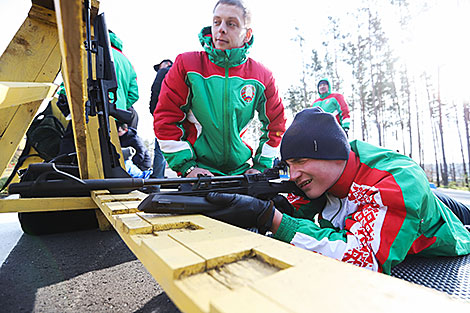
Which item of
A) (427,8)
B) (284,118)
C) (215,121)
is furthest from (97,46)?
(427,8)

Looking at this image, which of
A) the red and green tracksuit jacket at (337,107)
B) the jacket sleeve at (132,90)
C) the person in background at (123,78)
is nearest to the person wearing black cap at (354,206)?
the person in background at (123,78)

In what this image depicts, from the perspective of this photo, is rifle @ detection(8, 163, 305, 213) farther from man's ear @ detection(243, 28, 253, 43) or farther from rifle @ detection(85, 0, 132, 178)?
man's ear @ detection(243, 28, 253, 43)

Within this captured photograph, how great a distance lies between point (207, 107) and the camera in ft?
6.29

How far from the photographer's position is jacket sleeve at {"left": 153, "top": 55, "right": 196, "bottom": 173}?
6.11 feet

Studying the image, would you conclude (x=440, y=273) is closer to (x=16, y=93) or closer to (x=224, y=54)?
(x=224, y=54)

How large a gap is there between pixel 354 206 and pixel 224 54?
1.39 metres

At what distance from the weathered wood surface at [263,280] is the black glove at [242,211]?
501 millimetres

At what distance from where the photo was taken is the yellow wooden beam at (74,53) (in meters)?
0.68

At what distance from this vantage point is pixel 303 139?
1.41m

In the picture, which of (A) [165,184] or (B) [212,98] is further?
Answer: (B) [212,98]

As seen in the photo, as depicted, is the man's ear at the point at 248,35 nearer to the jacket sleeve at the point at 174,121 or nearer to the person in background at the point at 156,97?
the jacket sleeve at the point at 174,121

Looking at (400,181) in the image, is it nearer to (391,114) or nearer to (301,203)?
(301,203)

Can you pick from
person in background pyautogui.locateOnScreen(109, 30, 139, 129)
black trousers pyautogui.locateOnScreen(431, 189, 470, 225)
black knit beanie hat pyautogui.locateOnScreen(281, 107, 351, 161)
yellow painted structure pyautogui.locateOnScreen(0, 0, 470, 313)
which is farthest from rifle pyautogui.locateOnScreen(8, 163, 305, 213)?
person in background pyautogui.locateOnScreen(109, 30, 139, 129)

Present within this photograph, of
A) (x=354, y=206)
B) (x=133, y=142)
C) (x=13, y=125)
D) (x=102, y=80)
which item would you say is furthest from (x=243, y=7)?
(x=133, y=142)
